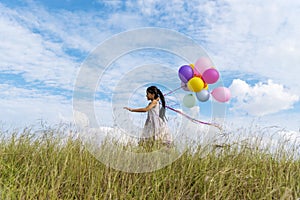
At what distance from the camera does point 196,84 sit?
20.3 feet

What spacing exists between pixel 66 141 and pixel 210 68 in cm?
287

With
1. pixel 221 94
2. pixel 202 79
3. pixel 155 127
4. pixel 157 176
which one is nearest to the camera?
pixel 157 176

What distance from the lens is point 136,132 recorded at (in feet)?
17.7

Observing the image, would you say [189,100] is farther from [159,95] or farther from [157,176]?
[157,176]

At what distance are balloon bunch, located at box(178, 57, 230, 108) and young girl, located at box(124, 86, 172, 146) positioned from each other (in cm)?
56

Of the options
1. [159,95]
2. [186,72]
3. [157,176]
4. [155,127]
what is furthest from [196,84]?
[157,176]

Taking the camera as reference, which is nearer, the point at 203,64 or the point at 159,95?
the point at 203,64

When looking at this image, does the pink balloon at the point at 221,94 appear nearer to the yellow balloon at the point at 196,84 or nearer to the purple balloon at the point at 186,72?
the yellow balloon at the point at 196,84

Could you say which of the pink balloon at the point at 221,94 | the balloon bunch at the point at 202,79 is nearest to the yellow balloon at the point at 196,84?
the balloon bunch at the point at 202,79

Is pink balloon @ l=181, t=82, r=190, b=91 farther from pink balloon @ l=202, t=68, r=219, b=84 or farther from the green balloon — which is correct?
pink balloon @ l=202, t=68, r=219, b=84

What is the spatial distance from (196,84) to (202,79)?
18 cm

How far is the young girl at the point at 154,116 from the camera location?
5.83m

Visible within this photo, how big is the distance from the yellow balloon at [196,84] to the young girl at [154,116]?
61 cm

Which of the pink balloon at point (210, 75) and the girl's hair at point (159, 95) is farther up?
the pink balloon at point (210, 75)
